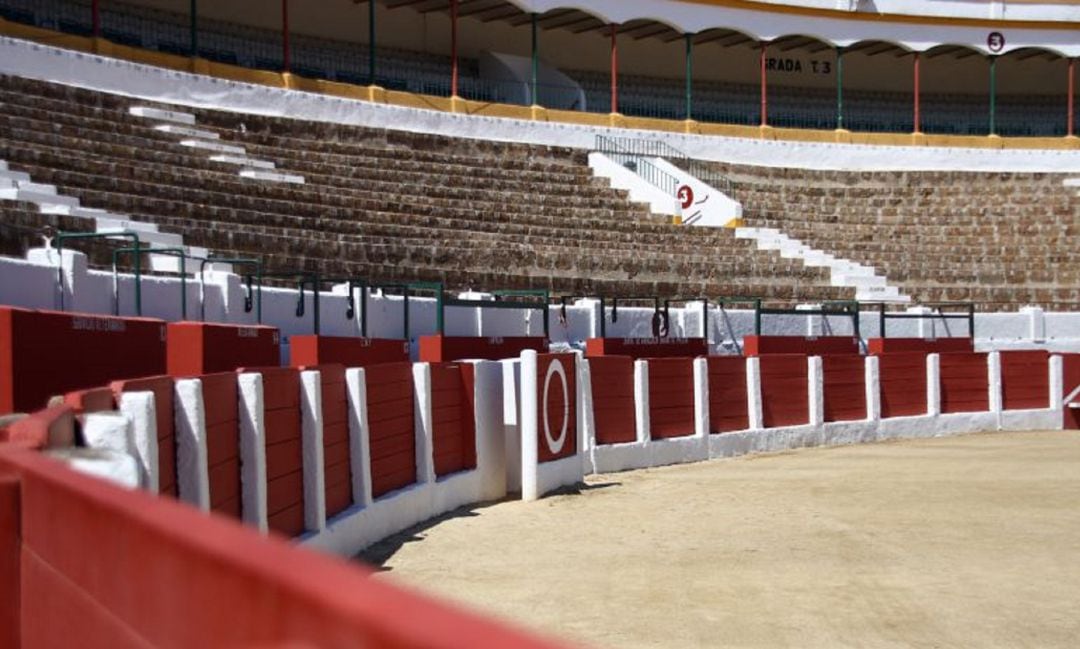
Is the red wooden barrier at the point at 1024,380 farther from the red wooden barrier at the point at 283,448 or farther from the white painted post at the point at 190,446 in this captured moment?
the white painted post at the point at 190,446

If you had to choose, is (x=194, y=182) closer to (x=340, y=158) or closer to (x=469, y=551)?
(x=340, y=158)

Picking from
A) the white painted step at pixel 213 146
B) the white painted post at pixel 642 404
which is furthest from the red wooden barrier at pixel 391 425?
the white painted step at pixel 213 146

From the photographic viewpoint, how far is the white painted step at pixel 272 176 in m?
20.4

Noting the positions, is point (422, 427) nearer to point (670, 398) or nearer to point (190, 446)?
point (190, 446)

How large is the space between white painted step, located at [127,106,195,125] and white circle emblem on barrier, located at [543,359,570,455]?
12.0 m

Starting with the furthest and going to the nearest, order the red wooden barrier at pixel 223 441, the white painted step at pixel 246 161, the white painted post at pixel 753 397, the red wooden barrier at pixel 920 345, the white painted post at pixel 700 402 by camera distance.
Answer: the white painted step at pixel 246 161 → the red wooden barrier at pixel 920 345 → the white painted post at pixel 753 397 → the white painted post at pixel 700 402 → the red wooden barrier at pixel 223 441

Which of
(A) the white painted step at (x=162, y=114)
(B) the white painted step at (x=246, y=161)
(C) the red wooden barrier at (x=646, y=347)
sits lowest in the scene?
(C) the red wooden barrier at (x=646, y=347)

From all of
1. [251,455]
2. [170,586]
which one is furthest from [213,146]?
[170,586]

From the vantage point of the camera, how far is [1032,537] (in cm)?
848

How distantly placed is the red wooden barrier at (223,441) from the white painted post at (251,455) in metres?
0.03

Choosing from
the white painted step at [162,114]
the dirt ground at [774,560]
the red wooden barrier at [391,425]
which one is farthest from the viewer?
the white painted step at [162,114]

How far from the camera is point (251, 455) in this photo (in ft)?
20.5

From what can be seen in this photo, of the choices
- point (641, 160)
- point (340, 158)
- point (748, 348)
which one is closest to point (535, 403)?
point (748, 348)

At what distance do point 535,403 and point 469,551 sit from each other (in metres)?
2.71
